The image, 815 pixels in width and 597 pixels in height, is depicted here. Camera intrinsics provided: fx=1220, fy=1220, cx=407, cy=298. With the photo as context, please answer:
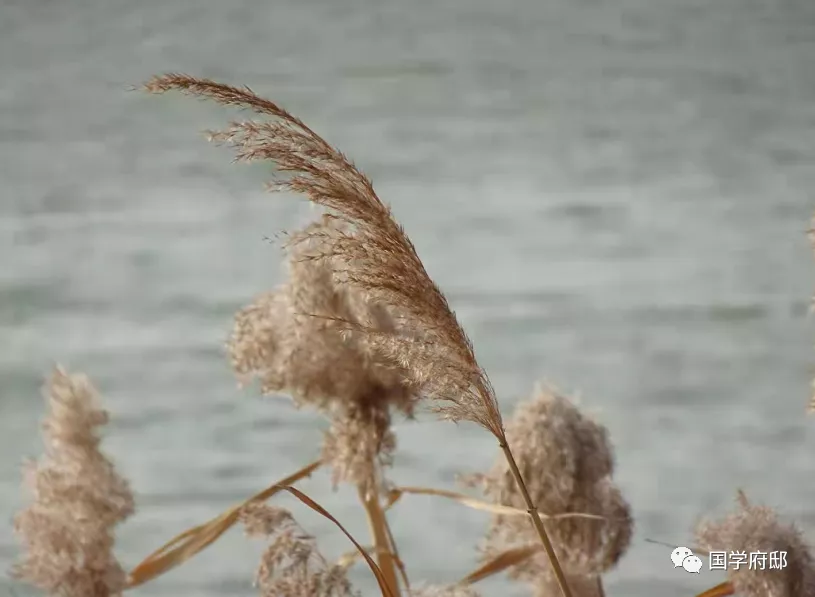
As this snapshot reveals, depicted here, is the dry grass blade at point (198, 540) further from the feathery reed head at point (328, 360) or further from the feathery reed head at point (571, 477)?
the feathery reed head at point (571, 477)

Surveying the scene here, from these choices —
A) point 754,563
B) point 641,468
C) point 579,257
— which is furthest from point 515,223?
point 754,563

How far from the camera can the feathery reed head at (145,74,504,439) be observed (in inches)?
24.4

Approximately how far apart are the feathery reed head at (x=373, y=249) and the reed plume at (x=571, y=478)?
0.47 feet

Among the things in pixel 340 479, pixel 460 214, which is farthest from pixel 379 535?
pixel 460 214

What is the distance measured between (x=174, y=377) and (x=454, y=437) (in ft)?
1.36

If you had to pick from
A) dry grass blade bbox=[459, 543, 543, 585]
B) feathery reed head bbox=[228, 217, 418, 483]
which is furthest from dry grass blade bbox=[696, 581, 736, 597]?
feathery reed head bbox=[228, 217, 418, 483]

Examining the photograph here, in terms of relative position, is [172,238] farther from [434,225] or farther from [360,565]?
[360,565]

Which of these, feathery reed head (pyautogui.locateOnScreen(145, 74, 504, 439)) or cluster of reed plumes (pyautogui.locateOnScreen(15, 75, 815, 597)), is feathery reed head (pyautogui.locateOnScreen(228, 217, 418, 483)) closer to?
cluster of reed plumes (pyautogui.locateOnScreen(15, 75, 815, 597))

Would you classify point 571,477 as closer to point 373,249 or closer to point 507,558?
point 507,558

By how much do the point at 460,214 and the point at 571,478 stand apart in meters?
1.17

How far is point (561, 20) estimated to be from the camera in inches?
80.3

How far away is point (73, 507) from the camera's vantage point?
0.77m

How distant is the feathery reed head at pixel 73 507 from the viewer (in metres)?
0.76

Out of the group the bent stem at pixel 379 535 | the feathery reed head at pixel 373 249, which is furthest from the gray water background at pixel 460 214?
the feathery reed head at pixel 373 249
